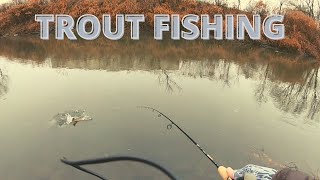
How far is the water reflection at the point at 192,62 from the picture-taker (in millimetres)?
15969

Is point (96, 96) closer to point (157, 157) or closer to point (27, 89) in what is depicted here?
point (27, 89)

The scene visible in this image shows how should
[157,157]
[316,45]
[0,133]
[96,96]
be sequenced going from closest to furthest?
[157,157], [0,133], [96,96], [316,45]

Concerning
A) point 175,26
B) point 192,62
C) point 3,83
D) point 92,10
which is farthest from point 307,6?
point 3,83

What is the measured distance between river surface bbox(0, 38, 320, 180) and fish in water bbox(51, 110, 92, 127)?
24cm

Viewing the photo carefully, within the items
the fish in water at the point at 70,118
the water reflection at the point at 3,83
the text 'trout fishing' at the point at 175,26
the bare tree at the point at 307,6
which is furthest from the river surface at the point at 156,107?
the bare tree at the point at 307,6

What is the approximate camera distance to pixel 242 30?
25.8 m

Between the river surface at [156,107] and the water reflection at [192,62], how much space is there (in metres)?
0.05

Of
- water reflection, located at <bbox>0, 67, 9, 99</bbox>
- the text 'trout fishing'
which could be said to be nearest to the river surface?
water reflection, located at <bbox>0, 67, 9, 99</bbox>

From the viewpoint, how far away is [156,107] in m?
13.5

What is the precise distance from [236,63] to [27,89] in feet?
33.9

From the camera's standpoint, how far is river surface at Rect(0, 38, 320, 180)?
1015 cm

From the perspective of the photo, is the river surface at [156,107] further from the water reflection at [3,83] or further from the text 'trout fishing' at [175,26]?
the text 'trout fishing' at [175,26]

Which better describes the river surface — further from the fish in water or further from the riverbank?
the riverbank

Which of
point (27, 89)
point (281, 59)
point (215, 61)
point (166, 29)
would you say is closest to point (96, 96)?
point (27, 89)
